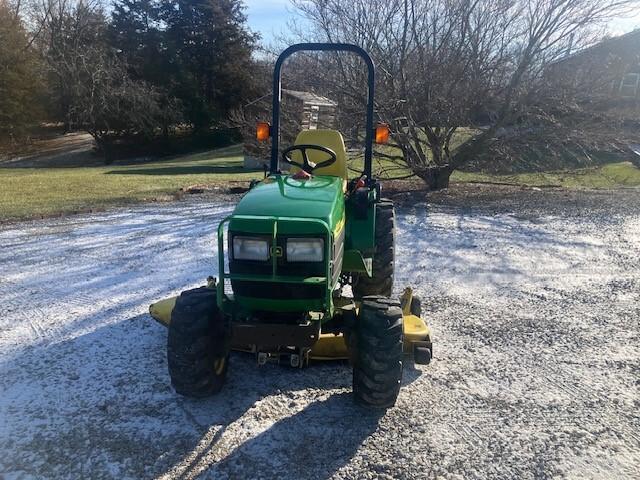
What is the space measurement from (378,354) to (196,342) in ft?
3.38

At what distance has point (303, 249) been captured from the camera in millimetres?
3109

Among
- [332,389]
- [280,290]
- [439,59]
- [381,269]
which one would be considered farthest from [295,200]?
[439,59]

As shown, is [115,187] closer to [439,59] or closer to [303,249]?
[439,59]

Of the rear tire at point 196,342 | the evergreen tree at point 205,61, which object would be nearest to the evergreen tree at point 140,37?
the evergreen tree at point 205,61

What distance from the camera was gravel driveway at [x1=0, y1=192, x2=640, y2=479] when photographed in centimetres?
296

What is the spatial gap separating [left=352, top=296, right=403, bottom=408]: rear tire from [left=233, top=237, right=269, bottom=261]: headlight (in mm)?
678

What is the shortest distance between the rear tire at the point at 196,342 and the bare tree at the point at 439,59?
9011 millimetres

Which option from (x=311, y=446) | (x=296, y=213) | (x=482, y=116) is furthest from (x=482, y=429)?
(x=482, y=116)

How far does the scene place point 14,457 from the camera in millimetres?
2898

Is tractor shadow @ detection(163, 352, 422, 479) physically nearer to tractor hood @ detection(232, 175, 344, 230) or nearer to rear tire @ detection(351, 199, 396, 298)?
rear tire @ detection(351, 199, 396, 298)

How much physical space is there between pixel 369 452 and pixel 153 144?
34.4 m

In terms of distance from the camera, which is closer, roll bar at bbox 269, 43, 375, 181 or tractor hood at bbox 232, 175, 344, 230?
tractor hood at bbox 232, 175, 344, 230

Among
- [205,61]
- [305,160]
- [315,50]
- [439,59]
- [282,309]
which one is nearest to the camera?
[282,309]

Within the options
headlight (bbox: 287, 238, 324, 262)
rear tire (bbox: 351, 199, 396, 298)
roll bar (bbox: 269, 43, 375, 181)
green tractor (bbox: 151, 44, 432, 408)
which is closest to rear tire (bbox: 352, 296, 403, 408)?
green tractor (bbox: 151, 44, 432, 408)
